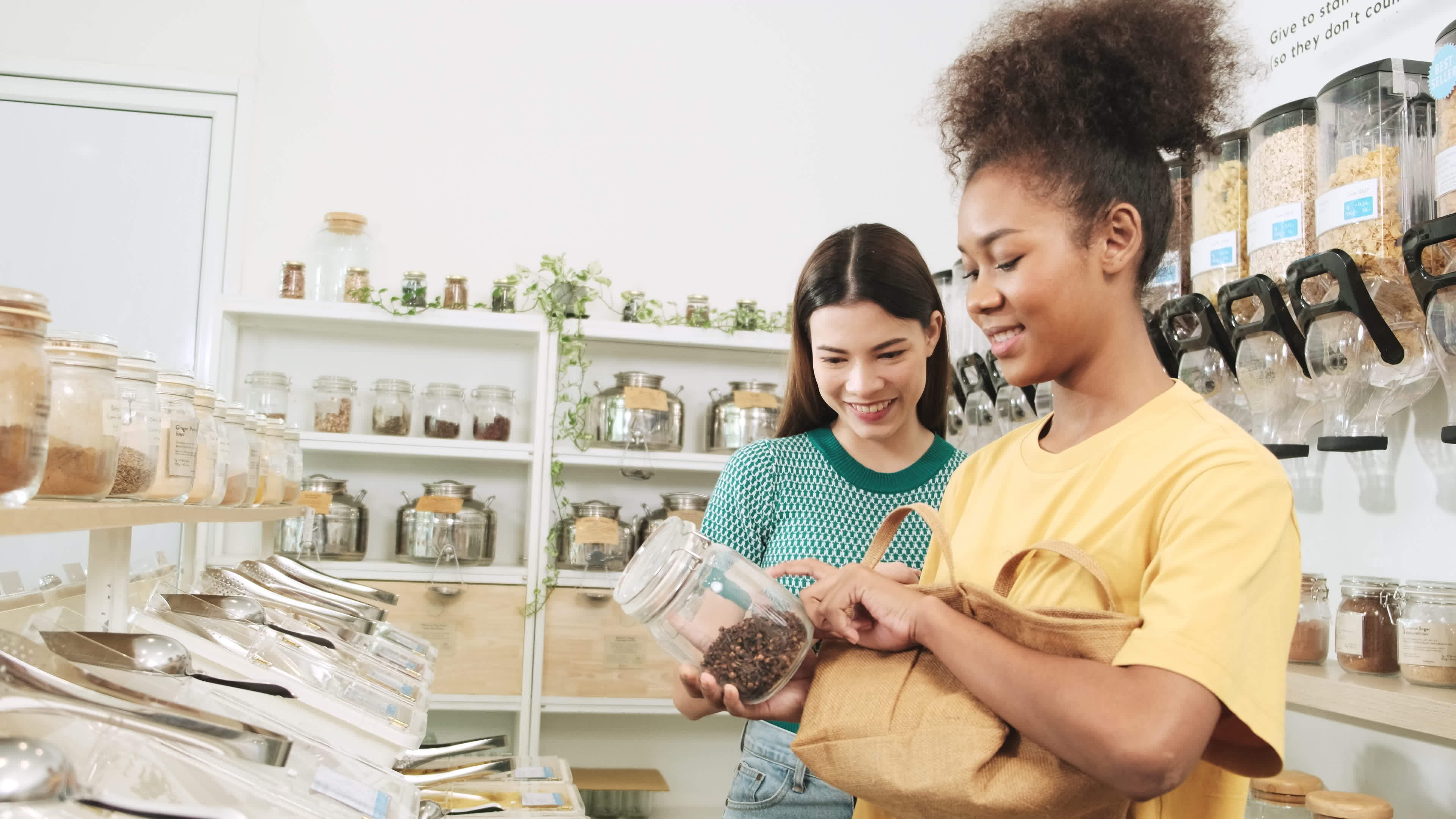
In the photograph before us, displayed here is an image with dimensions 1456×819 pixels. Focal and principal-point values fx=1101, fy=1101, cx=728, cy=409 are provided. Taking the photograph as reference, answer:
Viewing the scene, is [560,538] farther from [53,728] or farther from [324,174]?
[53,728]

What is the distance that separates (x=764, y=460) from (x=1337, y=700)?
85 cm

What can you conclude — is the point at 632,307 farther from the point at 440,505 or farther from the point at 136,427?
the point at 136,427

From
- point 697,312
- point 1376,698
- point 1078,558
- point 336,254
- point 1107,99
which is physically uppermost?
point 336,254

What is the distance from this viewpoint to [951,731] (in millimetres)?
826

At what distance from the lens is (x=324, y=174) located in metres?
3.39

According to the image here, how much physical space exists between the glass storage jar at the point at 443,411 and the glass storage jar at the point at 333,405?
0.70ft

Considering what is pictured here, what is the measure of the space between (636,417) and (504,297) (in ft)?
1.78

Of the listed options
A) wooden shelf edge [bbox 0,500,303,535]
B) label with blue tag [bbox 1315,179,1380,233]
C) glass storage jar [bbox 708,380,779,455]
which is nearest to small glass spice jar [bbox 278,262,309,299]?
glass storage jar [bbox 708,380,779,455]

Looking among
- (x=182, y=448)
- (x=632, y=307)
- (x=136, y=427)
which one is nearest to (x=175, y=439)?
(x=182, y=448)

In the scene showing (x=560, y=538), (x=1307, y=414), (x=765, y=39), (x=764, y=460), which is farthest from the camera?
(x=765, y=39)

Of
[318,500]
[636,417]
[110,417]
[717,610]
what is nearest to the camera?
[110,417]

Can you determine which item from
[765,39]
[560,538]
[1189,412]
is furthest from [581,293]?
[1189,412]

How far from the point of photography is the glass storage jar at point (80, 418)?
85 centimetres

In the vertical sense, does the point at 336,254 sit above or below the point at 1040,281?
above
